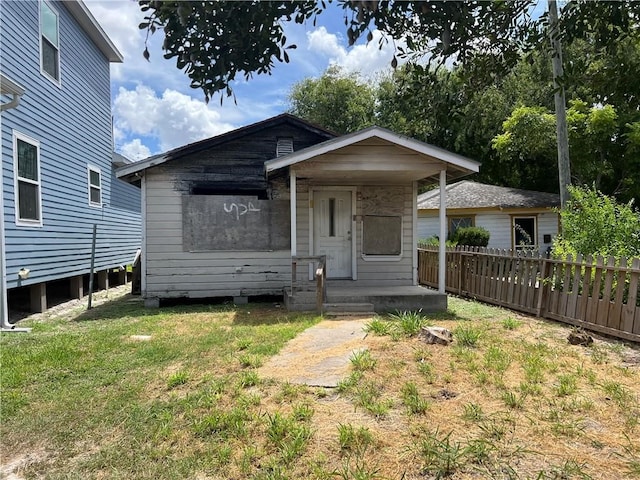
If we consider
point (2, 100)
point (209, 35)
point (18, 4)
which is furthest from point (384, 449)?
point (18, 4)

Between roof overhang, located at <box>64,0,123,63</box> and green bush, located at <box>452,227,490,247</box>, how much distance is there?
13171mm

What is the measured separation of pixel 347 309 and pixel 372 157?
8.78ft

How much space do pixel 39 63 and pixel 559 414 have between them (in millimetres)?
10276

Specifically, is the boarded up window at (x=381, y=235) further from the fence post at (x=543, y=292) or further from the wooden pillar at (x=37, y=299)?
the wooden pillar at (x=37, y=299)

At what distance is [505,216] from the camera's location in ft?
60.7

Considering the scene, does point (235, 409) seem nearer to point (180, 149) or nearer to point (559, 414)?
point (559, 414)

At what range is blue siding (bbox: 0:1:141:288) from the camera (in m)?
7.66

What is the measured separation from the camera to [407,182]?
9.59 meters

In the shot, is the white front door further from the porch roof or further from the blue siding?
the blue siding

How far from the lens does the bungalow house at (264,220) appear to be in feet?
29.3

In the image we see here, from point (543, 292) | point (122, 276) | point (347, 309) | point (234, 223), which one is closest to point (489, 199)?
point (543, 292)

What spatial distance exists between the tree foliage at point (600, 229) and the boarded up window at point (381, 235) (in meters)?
3.20

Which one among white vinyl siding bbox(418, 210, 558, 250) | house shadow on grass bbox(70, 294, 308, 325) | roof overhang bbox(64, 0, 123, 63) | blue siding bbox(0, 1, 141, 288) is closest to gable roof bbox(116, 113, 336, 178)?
blue siding bbox(0, 1, 141, 288)

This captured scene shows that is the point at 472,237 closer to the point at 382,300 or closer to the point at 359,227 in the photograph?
the point at 359,227
